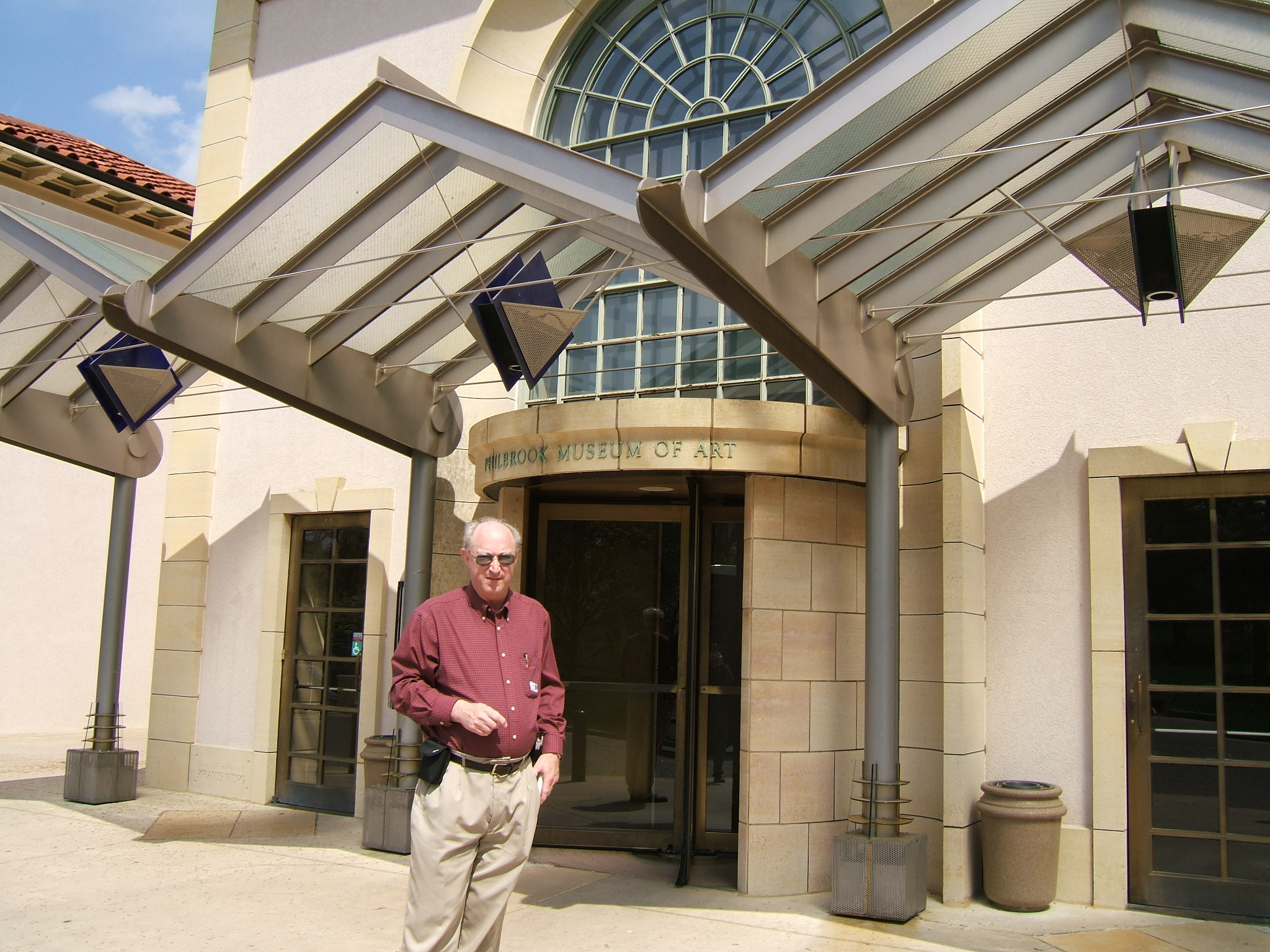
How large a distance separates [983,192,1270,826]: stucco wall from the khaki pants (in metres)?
4.29

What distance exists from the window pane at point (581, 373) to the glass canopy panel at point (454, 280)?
1.53 metres

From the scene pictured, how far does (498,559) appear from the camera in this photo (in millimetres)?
4320

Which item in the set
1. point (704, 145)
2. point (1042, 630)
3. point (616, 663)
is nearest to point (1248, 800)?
point (1042, 630)

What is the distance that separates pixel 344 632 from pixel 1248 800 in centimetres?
714

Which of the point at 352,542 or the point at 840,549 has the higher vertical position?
the point at 352,542

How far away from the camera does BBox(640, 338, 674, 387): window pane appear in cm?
877

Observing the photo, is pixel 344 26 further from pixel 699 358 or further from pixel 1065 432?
pixel 1065 432

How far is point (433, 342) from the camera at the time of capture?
823cm

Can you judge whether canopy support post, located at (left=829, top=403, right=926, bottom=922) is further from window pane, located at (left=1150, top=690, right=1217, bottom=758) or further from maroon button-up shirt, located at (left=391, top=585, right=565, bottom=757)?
maroon button-up shirt, located at (left=391, top=585, right=565, bottom=757)

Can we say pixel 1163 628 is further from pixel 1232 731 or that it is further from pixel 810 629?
pixel 810 629

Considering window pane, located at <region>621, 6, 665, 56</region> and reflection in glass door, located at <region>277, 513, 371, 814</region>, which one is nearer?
window pane, located at <region>621, 6, 665, 56</region>

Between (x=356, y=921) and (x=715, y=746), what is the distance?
8.74 feet

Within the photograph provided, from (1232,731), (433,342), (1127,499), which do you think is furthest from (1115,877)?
(433,342)

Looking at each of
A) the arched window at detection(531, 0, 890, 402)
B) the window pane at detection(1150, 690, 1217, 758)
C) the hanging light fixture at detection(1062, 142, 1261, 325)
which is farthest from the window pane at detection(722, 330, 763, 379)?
the window pane at detection(1150, 690, 1217, 758)
